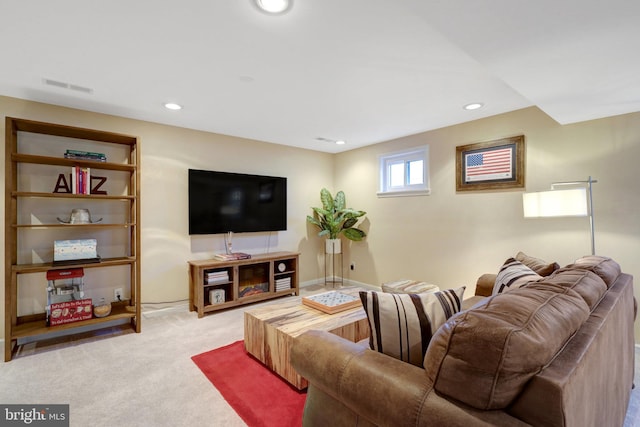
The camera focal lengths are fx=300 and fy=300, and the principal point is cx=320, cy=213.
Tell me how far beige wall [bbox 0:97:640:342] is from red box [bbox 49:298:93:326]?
505 mm

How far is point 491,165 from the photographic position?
3369mm

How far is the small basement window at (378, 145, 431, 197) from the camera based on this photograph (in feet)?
13.2

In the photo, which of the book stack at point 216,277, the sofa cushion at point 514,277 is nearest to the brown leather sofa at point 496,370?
the sofa cushion at point 514,277

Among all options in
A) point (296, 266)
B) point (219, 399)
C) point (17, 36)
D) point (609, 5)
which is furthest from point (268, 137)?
point (609, 5)

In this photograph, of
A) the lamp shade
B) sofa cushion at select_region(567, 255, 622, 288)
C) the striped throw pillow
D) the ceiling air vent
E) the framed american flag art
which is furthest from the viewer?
the framed american flag art

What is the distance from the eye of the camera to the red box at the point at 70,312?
2713 mm

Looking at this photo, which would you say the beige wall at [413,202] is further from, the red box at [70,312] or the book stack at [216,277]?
the red box at [70,312]

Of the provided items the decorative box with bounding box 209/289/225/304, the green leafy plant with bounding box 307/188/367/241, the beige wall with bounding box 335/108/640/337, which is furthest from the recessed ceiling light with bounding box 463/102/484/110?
the decorative box with bounding box 209/289/225/304

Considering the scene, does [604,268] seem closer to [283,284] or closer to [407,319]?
[407,319]

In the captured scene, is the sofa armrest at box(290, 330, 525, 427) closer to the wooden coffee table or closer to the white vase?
the wooden coffee table

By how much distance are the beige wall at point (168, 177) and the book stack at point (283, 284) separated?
0.54m

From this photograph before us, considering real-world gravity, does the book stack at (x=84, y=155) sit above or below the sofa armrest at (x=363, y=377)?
above

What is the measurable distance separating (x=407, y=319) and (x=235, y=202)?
327cm

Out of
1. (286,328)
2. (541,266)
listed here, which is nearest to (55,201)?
(286,328)
